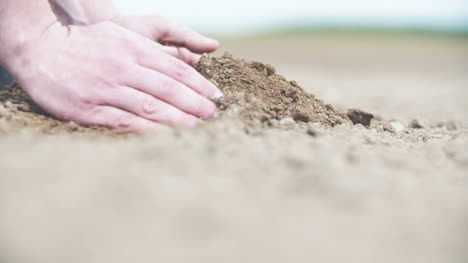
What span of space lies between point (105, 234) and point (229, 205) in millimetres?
313

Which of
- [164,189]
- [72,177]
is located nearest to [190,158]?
[164,189]

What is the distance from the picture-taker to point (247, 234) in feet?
3.28

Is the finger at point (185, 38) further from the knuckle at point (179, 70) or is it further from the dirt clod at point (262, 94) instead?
the knuckle at point (179, 70)

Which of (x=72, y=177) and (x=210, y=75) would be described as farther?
(x=210, y=75)

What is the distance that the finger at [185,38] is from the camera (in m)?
2.28

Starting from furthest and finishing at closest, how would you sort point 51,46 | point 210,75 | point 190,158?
point 210,75
point 51,46
point 190,158

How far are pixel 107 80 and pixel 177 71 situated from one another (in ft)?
1.07

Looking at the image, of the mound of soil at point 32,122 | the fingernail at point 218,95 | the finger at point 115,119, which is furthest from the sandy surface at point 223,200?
the fingernail at point 218,95

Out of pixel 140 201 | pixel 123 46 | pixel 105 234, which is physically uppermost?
pixel 123 46

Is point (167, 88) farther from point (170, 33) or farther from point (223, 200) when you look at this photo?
point (223, 200)

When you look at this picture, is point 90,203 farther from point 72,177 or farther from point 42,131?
point 42,131

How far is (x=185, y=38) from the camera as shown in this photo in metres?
2.29

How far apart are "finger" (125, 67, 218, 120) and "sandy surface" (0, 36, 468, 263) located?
278 mm

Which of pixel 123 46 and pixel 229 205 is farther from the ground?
pixel 123 46
